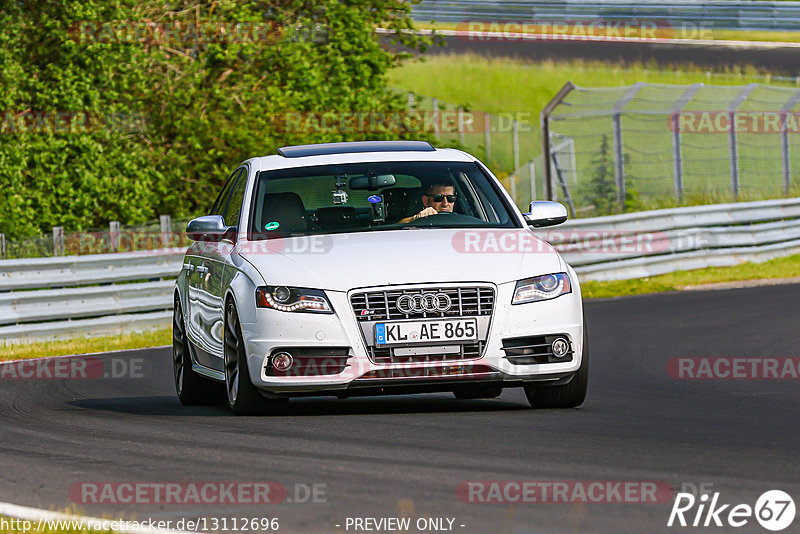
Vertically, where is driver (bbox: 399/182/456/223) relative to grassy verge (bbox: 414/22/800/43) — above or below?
above

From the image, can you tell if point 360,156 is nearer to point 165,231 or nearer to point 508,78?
point 165,231

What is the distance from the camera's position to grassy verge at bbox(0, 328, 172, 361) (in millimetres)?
16906

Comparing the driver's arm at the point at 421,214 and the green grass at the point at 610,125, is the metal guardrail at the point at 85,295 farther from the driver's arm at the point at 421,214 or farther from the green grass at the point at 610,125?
the green grass at the point at 610,125

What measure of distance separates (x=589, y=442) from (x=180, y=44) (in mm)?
22924

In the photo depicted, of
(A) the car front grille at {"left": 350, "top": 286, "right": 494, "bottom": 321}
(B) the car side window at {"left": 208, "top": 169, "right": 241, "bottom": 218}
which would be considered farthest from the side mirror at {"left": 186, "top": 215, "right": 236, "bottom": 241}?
(A) the car front grille at {"left": 350, "top": 286, "right": 494, "bottom": 321}

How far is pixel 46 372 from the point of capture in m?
14.0

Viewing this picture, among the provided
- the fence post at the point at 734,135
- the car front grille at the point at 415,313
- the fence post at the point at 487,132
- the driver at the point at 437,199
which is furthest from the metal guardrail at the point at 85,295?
the fence post at the point at 487,132

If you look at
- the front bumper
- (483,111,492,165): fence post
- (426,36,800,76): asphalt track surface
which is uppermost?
the front bumper

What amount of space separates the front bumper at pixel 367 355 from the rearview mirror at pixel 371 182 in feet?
4.72

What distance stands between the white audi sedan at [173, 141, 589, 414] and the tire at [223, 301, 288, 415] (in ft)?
0.04

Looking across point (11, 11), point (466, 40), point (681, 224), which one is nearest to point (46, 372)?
point (681, 224)

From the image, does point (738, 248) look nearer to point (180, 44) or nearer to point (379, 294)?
point (180, 44)

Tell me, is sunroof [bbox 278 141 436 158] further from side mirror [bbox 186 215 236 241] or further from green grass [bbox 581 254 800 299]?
green grass [bbox 581 254 800 299]

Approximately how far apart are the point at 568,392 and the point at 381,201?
1735 millimetres
